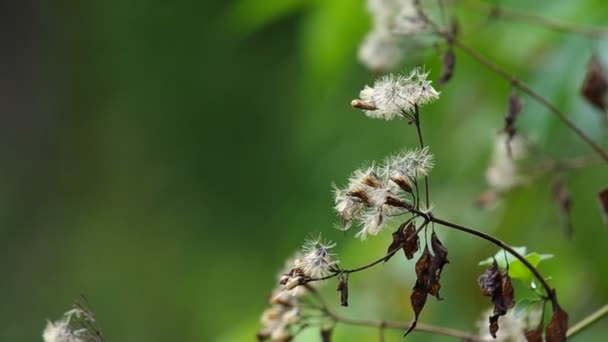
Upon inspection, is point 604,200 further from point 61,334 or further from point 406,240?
point 61,334

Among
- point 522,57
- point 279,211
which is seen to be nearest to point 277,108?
point 279,211

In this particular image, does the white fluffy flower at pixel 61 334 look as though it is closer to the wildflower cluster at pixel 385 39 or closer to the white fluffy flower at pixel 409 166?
the white fluffy flower at pixel 409 166

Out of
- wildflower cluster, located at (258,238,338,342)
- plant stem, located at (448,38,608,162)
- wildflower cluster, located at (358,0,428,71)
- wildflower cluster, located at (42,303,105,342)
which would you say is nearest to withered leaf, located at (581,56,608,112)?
plant stem, located at (448,38,608,162)

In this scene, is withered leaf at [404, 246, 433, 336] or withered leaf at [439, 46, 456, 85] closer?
withered leaf at [404, 246, 433, 336]

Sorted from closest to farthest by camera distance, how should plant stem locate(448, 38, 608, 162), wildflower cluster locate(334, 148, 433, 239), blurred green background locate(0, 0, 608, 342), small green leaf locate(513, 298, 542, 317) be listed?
wildflower cluster locate(334, 148, 433, 239), small green leaf locate(513, 298, 542, 317), plant stem locate(448, 38, 608, 162), blurred green background locate(0, 0, 608, 342)

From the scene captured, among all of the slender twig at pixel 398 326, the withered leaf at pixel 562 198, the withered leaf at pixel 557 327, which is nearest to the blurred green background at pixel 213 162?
the withered leaf at pixel 562 198

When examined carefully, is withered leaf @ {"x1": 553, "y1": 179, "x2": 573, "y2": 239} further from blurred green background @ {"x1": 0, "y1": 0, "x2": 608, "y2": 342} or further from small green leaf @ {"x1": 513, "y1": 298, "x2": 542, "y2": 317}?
blurred green background @ {"x1": 0, "y1": 0, "x2": 608, "y2": 342}

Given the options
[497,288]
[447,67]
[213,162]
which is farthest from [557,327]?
[213,162]
